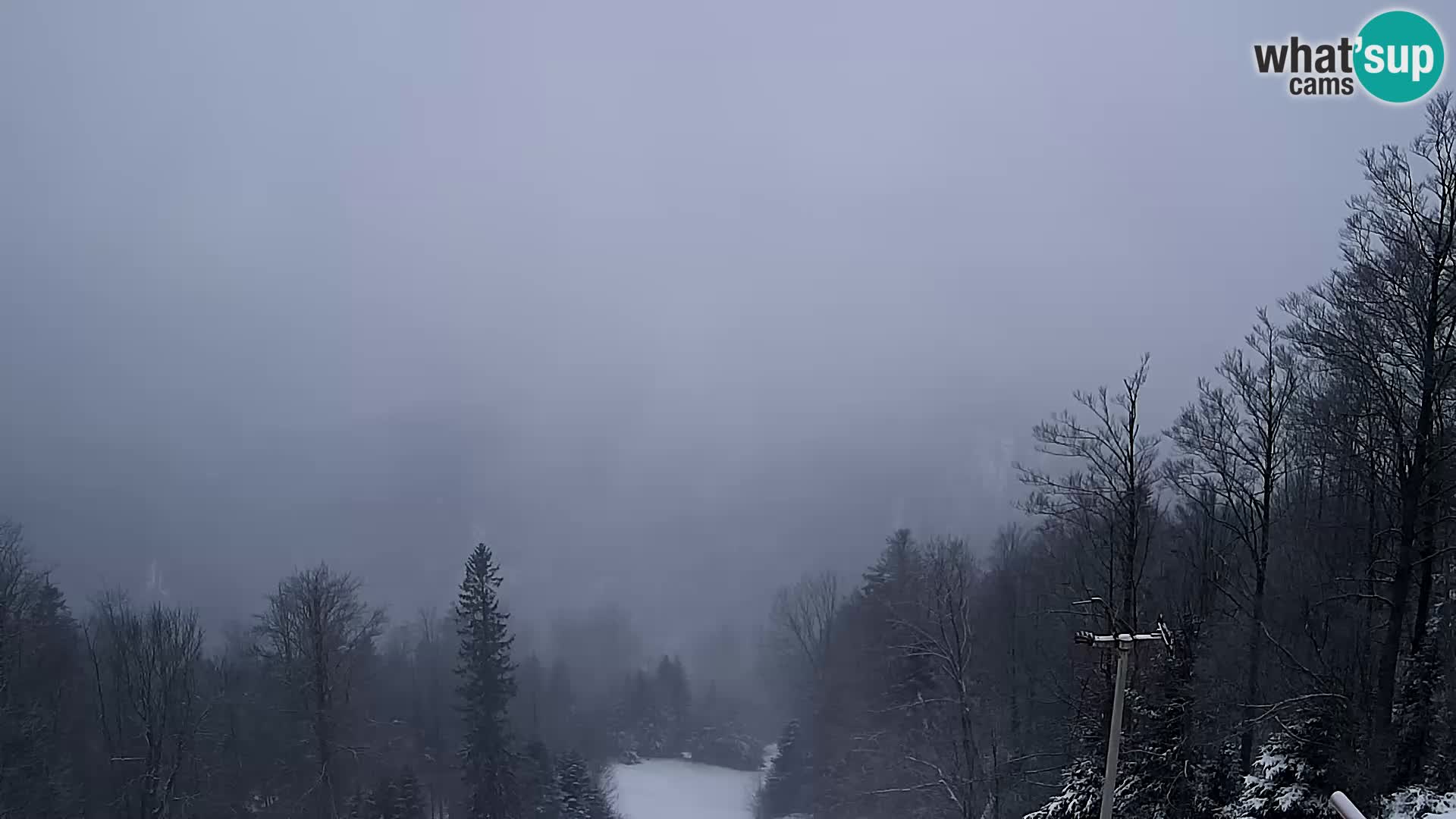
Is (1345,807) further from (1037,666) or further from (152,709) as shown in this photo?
(152,709)

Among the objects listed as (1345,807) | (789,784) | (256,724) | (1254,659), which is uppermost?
(1345,807)

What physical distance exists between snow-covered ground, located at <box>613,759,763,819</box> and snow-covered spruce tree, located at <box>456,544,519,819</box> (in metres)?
12.4

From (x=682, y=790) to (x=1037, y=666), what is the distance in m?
27.3

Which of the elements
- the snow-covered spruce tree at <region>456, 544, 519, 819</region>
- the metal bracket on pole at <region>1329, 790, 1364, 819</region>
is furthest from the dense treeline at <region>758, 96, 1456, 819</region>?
the snow-covered spruce tree at <region>456, 544, 519, 819</region>

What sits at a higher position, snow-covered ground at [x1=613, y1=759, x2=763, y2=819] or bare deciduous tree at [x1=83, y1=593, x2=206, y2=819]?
bare deciduous tree at [x1=83, y1=593, x2=206, y2=819]

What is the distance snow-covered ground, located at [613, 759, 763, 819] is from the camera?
153 feet

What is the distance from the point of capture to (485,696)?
3491cm

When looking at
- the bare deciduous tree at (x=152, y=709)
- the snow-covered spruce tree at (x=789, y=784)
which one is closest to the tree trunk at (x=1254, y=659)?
the bare deciduous tree at (x=152, y=709)

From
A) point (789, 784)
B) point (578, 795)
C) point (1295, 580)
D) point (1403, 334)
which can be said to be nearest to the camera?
point (1403, 334)

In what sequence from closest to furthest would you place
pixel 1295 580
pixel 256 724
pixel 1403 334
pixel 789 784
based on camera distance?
pixel 1403 334, pixel 1295 580, pixel 256 724, pixel 789 784

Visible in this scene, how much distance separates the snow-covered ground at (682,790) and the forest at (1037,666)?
1.75 metres

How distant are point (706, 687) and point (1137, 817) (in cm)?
5829

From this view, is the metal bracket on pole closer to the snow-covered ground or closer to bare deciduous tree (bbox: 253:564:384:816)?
bare deciduous tree (bbox: 253:564:384:816)

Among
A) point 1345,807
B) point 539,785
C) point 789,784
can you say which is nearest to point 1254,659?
point 1345,807
